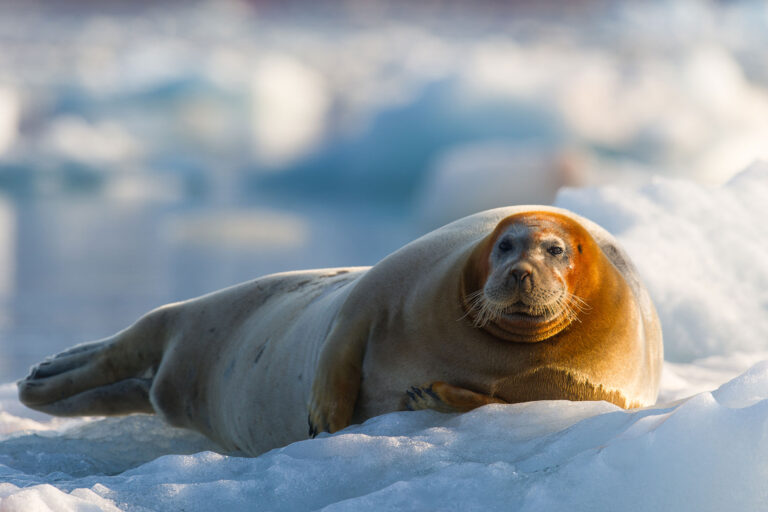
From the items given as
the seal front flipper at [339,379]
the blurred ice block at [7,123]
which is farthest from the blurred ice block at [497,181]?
the seal front flipper at [339,379]

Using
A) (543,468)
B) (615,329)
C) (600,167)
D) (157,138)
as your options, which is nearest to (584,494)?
(543,468)

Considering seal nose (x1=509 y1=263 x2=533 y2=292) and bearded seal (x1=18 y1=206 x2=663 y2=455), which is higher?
seal nose (x1=509 y1=263 x2=533 y2=292)

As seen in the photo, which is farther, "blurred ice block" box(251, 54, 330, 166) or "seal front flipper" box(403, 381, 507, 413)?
"blurred ice block" box(251, 54, 330, 166)

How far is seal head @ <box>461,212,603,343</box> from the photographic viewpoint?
252cm

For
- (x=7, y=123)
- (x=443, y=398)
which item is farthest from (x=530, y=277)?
(x=7, y=123)

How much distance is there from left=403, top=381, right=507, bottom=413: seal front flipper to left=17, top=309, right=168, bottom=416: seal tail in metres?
1.48

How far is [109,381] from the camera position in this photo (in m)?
3.94

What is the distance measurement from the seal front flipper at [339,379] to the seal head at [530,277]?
332 millimetres

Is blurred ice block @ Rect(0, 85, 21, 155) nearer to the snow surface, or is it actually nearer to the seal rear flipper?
the seal rear flipper

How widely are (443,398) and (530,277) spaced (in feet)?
1.32

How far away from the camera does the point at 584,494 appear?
2.07 m

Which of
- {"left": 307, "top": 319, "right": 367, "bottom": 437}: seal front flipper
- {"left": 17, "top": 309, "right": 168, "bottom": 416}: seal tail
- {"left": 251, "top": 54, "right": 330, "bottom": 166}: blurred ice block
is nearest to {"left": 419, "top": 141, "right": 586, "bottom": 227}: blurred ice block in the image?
{"left": 251, "top": 54, "right": 330, "bottom": 166}: blurred ice block

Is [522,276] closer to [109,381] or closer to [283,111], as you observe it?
[109,381]

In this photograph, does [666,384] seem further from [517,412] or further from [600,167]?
[600,167]
